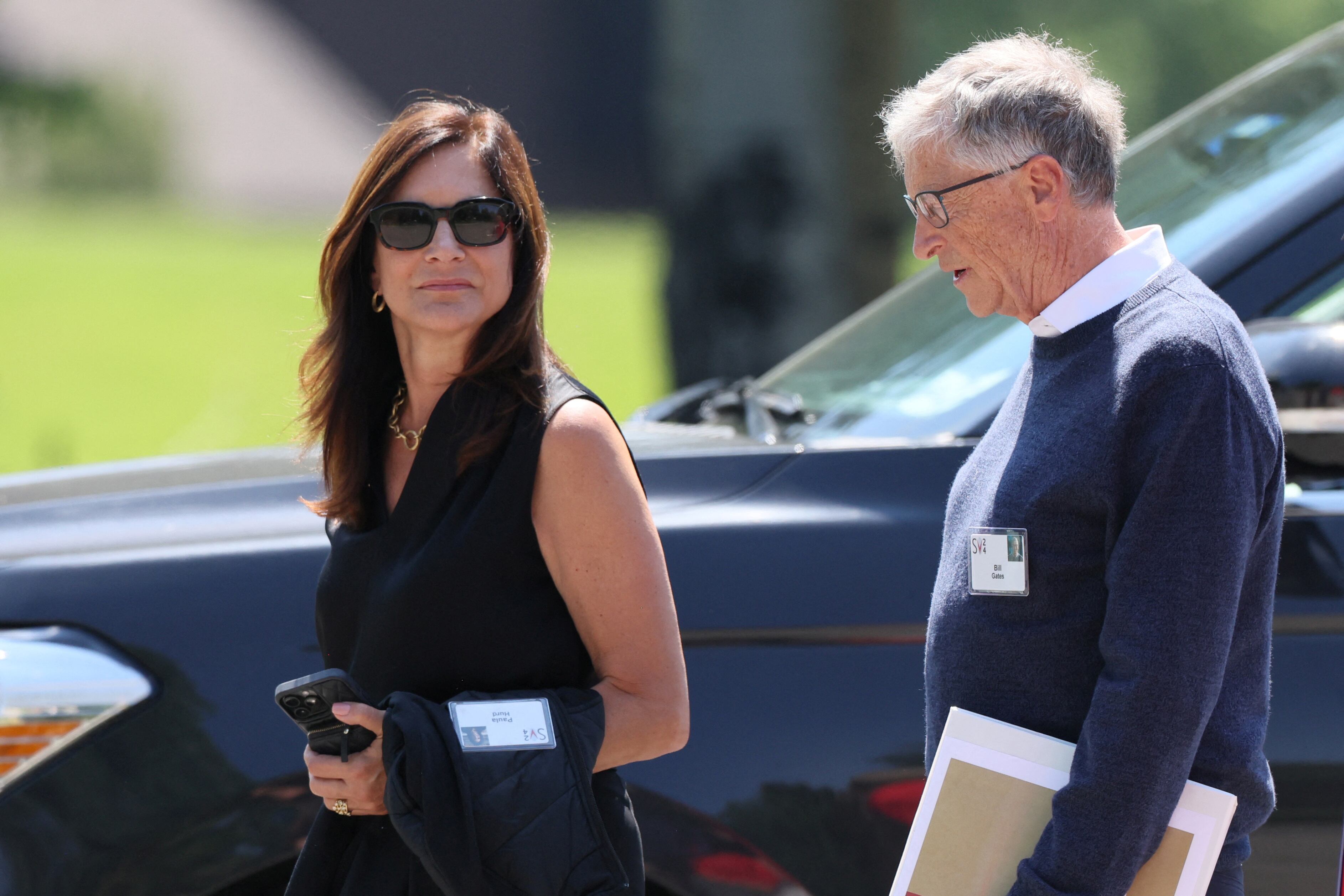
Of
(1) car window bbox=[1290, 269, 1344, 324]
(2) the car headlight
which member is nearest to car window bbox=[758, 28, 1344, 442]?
(1) car window bbox=[1290, 269, 1344, 324]

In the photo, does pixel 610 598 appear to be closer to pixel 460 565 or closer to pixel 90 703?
pixel 460 565

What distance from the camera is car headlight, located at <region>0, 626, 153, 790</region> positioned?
210 centimetres

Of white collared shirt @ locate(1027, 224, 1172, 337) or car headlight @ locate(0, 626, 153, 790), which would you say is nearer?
white collared shirt @ locate(1027, 224, 1172, 337)

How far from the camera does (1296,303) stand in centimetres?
241

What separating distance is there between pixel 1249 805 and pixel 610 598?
2.54ft

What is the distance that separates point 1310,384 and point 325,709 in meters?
1.63

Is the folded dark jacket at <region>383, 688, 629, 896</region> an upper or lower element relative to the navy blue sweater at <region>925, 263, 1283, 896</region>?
lower

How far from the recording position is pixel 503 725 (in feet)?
5.65

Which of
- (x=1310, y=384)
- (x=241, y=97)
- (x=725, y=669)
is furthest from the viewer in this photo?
(x=241, y=97)

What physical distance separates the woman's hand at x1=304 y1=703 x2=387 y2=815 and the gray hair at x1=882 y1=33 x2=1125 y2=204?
94cm

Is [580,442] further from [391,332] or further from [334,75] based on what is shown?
[334,75]

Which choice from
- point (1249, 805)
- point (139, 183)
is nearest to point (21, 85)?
point (139, 183)

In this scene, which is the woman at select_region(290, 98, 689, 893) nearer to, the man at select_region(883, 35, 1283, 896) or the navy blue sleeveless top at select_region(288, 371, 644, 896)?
the navy blue sleeveless top at select_region(288, 371, 644, 896)

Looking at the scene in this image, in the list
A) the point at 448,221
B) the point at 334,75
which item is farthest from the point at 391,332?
the point at 334,75
